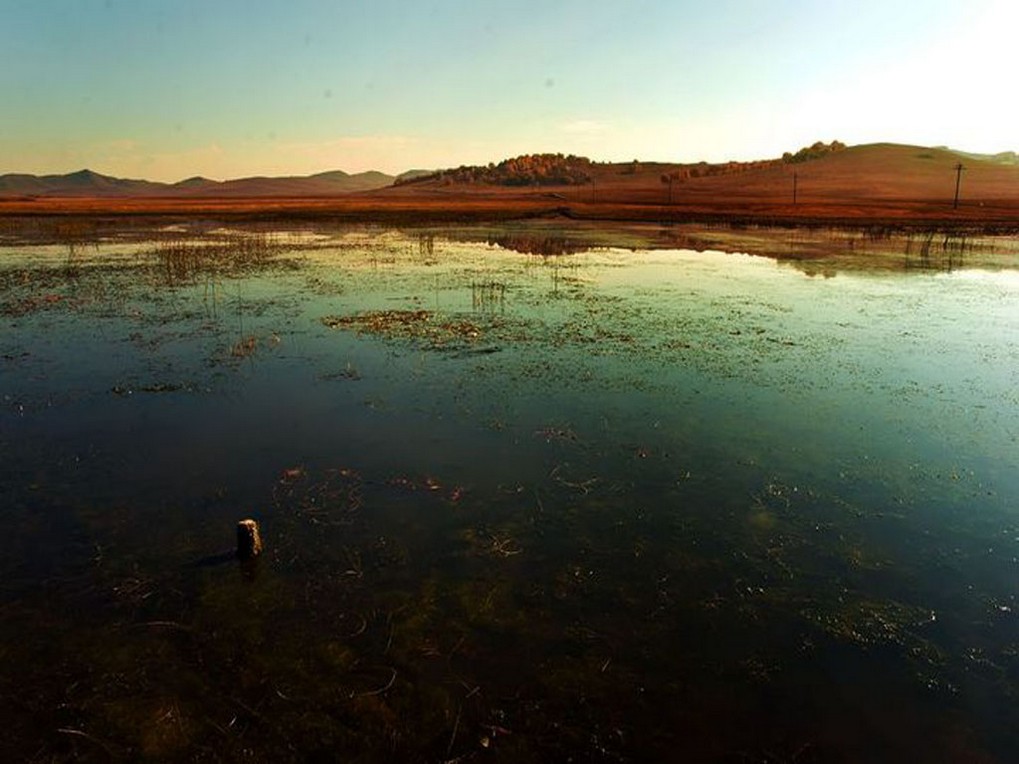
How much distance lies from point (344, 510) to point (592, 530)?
307 cm

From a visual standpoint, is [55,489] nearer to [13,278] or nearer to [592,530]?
[592,530]

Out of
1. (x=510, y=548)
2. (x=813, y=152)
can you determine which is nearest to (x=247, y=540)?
(x=510, y=548)

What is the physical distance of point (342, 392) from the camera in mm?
11922

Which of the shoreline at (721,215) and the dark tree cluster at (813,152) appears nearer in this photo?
the shoreline at (721,215)

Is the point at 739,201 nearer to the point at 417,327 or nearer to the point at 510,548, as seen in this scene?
the point at 417,327

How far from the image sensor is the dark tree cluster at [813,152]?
15538 centimetres

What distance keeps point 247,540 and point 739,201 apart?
90.8m

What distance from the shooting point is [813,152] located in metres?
158

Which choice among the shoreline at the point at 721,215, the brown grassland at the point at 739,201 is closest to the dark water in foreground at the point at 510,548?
the shoreline at the point at 721,215

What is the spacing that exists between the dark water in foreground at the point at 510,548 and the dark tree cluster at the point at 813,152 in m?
162

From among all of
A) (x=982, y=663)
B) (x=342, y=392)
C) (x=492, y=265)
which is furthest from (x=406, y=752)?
(x=492, y=265)

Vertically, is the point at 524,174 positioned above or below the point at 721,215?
above

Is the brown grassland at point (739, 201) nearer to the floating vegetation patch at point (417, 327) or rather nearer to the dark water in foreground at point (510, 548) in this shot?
the floating vegetation patch at point (417, 327)

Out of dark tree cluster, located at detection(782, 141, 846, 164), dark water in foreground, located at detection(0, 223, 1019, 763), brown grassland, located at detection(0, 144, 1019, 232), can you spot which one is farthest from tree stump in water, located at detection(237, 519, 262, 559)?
dark tree cluster, located at detection(782, 141, 846, 164)
